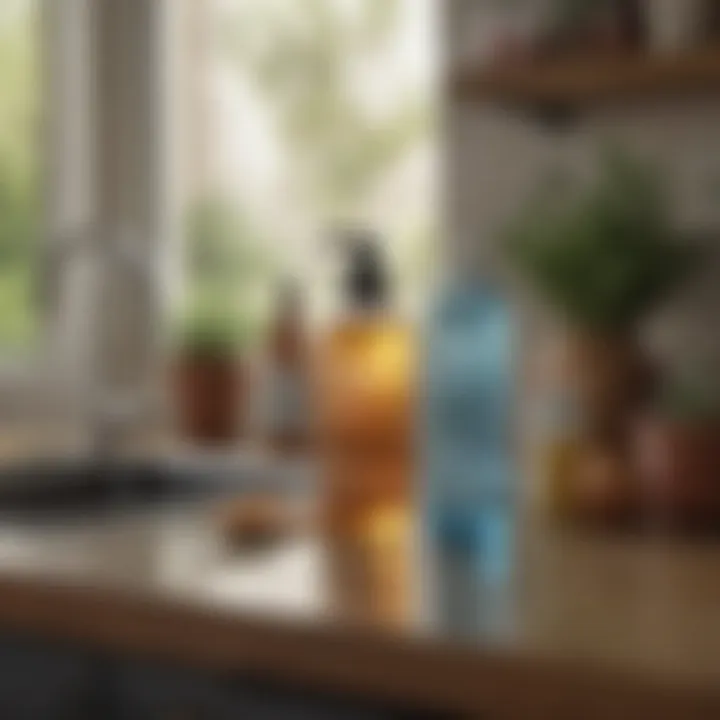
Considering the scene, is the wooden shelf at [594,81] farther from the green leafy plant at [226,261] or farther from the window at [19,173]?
the window at [19,173]

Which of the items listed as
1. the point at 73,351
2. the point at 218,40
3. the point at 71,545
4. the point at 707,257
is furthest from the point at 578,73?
the point at 73,351

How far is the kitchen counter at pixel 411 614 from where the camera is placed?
0.98 m

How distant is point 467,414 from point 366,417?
152mm

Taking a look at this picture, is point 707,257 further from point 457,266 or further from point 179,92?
point 179,92

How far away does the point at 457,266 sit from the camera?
1.82 m

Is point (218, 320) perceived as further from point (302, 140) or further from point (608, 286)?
point (608, 286)

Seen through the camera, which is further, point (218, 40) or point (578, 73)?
point (218, 40)

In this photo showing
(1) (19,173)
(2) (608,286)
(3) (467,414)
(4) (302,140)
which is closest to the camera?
(3) (467,414)

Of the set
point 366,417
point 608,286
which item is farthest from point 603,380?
point 366,417

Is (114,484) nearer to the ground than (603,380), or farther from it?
nearer to the ground

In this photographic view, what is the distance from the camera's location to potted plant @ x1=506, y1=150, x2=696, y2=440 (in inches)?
61.1

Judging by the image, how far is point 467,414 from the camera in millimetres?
1438

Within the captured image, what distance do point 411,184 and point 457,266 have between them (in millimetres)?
299

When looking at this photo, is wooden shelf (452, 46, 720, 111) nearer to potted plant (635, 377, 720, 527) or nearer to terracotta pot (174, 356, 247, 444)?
potted plant (635, 377, 720, 527)
